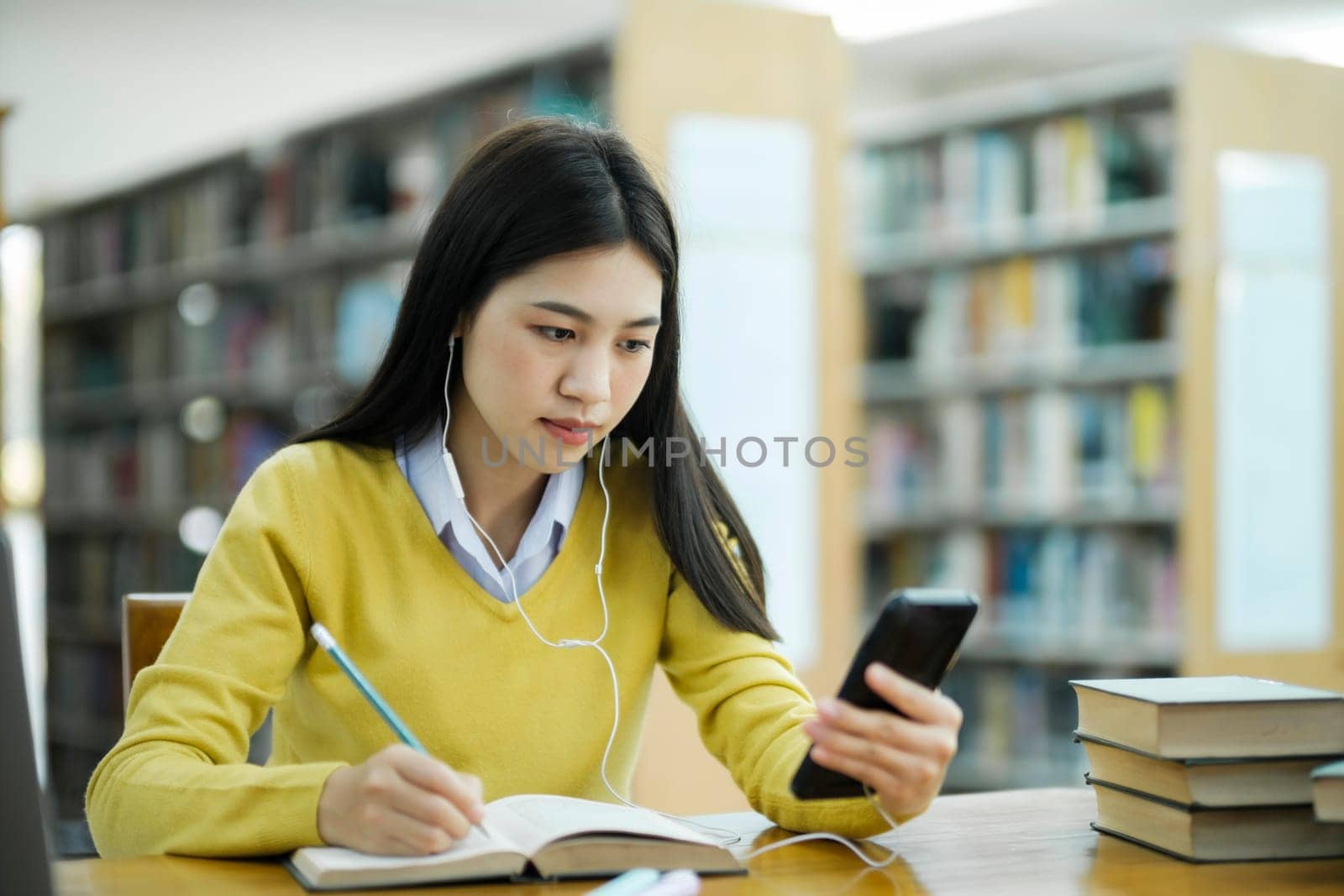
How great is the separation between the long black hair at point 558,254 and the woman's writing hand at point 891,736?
0.36 m

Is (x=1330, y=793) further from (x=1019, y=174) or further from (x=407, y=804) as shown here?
(x=1019, y=174)

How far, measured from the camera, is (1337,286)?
368cm

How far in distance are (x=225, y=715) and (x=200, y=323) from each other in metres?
3.95

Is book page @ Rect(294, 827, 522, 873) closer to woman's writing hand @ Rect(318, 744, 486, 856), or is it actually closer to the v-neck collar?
woman's writing hand @ Rect(318, 744, 486, 856)

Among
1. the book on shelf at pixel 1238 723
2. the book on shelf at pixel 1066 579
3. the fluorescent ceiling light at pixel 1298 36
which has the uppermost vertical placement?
the fluorescent ceiling light at pixel 1298 36

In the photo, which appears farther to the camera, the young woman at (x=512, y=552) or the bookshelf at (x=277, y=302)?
the bookshelf at (x=277, y=302)

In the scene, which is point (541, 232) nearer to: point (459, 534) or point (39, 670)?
point (459, 534)

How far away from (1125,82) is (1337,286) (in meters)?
0.78

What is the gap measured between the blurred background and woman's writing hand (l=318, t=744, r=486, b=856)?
2086 millimetres

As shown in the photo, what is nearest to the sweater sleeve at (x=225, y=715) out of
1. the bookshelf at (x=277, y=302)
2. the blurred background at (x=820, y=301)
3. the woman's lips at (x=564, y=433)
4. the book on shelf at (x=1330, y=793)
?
Answer: the woman's lips at (x=564, y=433)

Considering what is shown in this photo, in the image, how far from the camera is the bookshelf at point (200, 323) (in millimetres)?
4039

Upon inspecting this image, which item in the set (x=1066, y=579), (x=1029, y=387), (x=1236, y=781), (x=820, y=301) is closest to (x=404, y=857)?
(x=1236, y=781)

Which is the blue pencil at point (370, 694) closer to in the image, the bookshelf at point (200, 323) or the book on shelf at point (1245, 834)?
the book on shelf at point (1245, 834)

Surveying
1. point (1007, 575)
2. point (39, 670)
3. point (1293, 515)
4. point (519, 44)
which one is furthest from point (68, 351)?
point (1293, 515)
